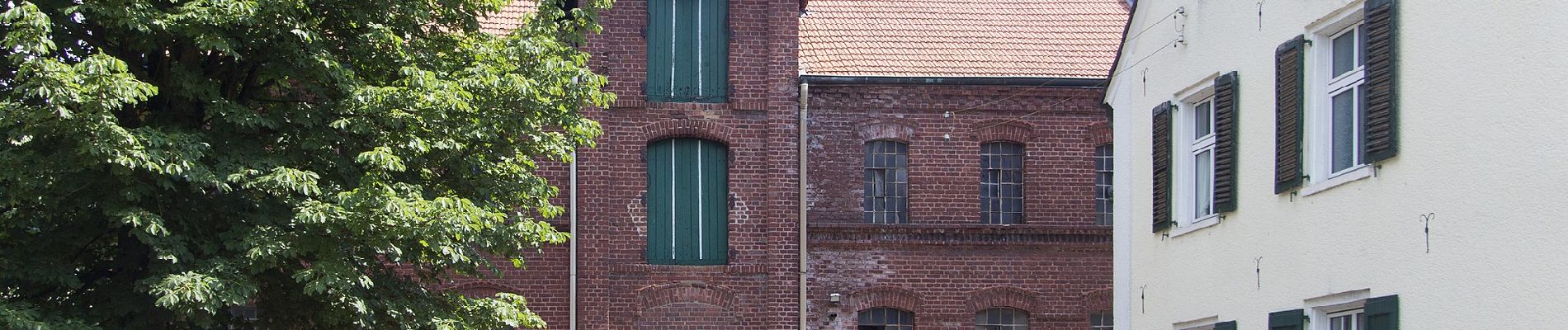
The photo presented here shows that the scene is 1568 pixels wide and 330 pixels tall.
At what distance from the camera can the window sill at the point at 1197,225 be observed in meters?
15.6

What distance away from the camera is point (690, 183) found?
1037 inches

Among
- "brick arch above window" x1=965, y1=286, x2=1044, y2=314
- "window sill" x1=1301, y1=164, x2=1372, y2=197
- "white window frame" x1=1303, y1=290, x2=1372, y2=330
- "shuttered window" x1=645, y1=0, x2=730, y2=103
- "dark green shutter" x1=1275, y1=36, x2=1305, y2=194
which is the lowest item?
"brick arch above window" x1=965, y1=286, x2=1044, y2=314

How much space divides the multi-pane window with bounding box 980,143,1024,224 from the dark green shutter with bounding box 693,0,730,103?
13.3 ft

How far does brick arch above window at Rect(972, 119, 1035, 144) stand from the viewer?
2691 cm

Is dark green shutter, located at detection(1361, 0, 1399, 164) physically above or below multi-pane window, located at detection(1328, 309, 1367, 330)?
above

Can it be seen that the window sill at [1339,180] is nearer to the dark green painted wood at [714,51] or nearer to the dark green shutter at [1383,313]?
the dark green shutter at [1383,313]

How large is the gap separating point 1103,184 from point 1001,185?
155cm

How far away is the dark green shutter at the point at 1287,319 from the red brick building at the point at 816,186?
486 inches

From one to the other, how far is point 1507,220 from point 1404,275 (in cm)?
134

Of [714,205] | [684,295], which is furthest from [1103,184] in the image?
[684,295]

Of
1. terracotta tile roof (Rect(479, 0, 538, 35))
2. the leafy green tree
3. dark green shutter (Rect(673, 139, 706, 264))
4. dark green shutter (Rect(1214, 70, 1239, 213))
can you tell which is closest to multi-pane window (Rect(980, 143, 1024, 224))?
dark green shutter (Rect(673, 139, 706, 264))

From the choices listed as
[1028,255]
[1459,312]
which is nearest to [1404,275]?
[1459,312]

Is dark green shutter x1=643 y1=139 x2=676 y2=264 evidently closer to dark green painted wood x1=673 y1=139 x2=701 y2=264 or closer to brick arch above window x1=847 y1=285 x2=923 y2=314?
dark green painted wood x1=673 y1=139 x2=701 y2=264

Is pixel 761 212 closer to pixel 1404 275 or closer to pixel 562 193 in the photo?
pixel 562 193
